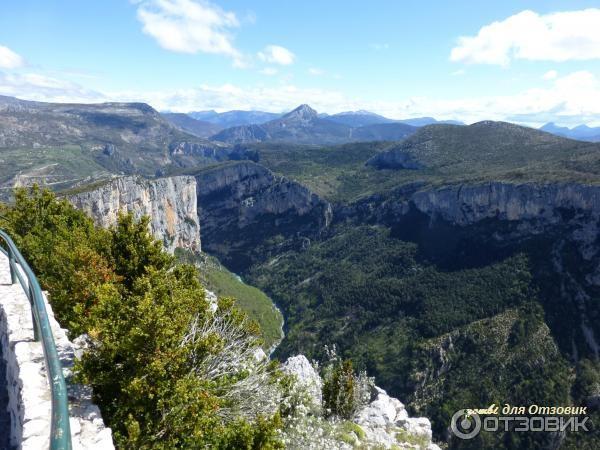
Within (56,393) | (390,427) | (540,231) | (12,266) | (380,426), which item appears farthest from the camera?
(540,231)

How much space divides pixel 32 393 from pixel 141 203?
156830mm

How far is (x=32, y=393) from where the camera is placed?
28.3 ft

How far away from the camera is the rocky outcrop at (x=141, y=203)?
122119 mm

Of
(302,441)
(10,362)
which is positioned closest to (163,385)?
(10,362)

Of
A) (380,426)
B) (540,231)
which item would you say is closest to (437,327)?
(540,231)

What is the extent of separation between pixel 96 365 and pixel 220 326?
797 cm

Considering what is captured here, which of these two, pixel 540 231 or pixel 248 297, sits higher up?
pixel 540 231

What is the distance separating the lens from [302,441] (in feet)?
47.8

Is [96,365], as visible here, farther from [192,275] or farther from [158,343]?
[192,275]

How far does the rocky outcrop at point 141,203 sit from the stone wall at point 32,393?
76530 mm

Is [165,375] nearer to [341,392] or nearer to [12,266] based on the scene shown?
[12,266]

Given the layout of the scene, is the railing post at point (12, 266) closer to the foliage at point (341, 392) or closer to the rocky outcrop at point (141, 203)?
the foliage at point (341, 392)

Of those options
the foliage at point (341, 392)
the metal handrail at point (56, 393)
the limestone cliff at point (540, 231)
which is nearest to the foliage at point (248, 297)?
the limestone cliff at point (540, 231)

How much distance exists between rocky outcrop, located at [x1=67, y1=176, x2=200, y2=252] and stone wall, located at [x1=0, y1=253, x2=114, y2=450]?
251 feet
